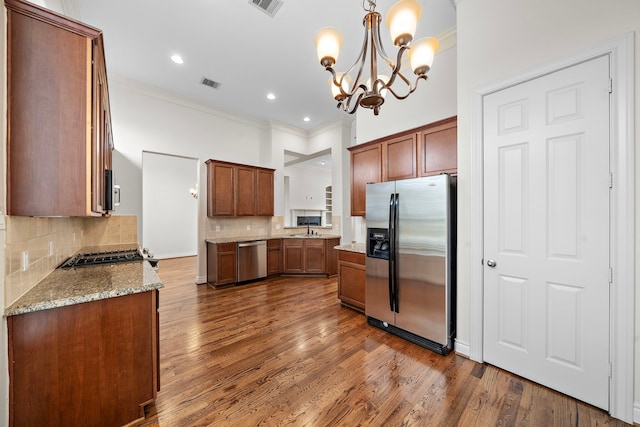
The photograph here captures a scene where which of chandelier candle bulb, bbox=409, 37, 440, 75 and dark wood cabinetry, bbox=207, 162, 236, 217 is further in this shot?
dark wood cabinetry, bbox=207, 162, 236, 217

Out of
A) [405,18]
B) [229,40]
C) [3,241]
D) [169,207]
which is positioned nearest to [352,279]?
[405,18]

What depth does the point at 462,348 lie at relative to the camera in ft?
7.60

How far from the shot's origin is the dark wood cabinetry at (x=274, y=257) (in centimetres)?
523

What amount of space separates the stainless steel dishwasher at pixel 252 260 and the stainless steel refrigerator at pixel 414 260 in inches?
105

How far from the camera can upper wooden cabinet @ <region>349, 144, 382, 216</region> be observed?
359cm

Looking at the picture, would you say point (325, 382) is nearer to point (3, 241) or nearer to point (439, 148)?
point (3, 241)

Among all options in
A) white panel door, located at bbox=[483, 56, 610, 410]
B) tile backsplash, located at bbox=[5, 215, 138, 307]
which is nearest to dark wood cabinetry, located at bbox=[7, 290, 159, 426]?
tile backsplash, located at bbox=[5, 215, 138, 307]

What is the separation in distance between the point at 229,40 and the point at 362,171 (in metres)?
2.48

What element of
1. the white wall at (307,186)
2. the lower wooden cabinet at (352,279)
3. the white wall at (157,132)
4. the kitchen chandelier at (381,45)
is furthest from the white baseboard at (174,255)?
the kitchen chandelier at (381,45)

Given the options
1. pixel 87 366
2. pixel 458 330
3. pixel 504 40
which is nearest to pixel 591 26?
pixel 504 40

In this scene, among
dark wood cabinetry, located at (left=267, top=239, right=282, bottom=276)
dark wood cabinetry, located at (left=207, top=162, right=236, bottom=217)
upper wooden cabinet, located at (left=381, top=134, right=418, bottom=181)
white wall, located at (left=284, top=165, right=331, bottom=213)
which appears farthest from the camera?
white wall, located at (left=284, top=165, right=331, bottom=213)

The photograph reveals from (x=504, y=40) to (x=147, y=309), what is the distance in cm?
343

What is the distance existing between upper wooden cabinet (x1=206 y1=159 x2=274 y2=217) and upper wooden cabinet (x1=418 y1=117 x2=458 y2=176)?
3.34 m

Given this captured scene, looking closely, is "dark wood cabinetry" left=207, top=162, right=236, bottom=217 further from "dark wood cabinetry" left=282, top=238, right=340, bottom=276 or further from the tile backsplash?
the tile backsplash
